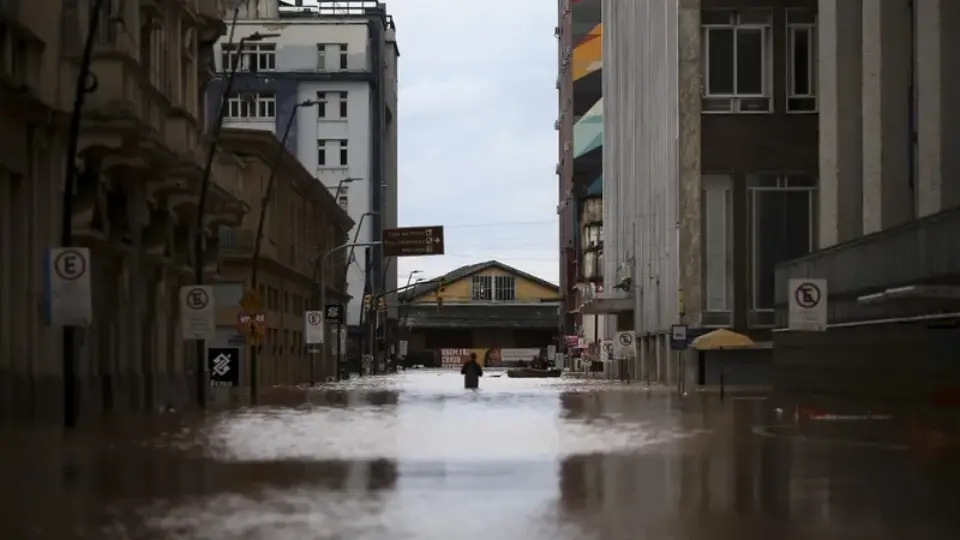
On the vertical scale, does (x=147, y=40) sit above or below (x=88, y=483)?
above

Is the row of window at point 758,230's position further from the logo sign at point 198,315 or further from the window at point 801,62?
the logo sign at point 198,315

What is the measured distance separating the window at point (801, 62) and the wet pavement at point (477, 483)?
38966 millimetres

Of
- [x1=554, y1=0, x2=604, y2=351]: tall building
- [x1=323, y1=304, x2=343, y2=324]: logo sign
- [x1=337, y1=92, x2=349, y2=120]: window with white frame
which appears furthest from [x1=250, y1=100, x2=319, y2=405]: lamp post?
[x1=337, y1=92, x2=349, y2=120]: window with white frame

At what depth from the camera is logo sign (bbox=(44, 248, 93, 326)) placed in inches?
1095

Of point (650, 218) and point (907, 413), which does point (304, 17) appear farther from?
point (907, 413)

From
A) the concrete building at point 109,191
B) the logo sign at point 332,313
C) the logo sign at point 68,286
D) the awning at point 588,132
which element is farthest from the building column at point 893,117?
the awning at point 588,132

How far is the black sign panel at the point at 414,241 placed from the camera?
89438mm

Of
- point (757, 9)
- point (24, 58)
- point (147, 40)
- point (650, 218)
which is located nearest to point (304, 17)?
point (650, 218)

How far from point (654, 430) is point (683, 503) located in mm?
14270

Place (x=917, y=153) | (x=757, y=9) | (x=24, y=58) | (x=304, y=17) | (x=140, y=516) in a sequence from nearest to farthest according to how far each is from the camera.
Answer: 1. (x=140, y=516)
2. (x=24, y=58)
3. (x=917, y=153)
4. (x=757, y=9)
5. (x=304, y=17)

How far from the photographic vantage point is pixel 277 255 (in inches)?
3255

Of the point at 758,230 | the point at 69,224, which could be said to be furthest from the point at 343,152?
the point at 69,224

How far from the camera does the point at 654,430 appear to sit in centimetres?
2789

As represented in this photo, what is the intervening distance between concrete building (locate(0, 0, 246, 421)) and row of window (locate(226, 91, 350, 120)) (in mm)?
78822
